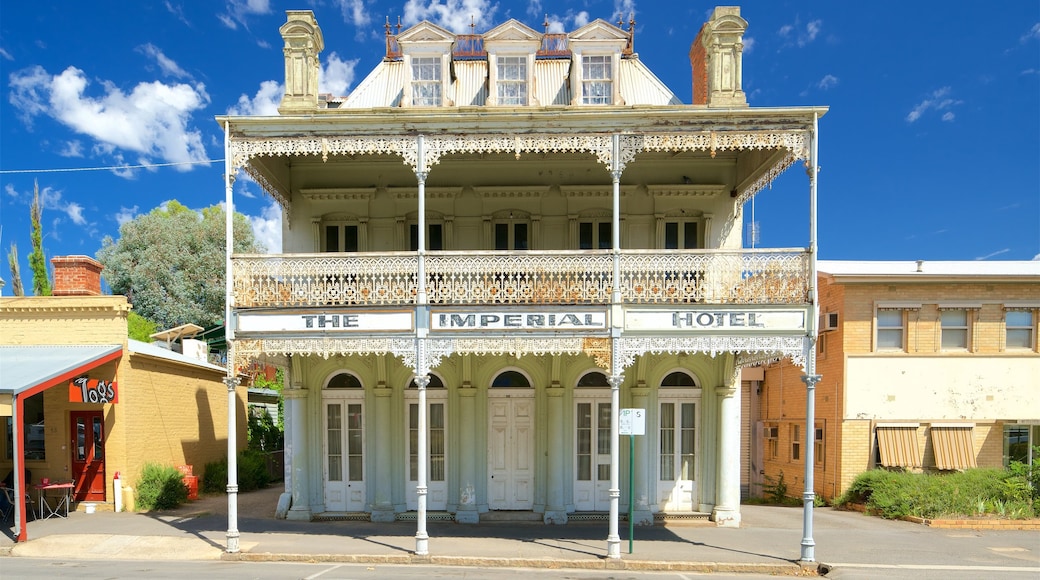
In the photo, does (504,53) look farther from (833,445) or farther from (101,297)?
(833,445)

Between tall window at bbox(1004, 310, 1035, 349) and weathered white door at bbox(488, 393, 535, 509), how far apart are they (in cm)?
1323

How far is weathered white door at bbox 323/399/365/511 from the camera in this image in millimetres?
13852

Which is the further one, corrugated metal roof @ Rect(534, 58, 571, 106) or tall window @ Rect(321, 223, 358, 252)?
corrugated metal roof @ Rect(534, 58, 571, 106)

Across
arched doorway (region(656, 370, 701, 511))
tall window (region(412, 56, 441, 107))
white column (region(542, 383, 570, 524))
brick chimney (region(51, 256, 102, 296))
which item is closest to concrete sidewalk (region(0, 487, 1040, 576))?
white column (region(542, 383, 570, 524))

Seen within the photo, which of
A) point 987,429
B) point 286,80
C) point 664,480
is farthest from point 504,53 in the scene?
point 987,429

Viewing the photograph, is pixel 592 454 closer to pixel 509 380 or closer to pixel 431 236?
pixel 509 380

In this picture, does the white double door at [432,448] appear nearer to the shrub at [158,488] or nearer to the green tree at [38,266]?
the shrub at [158,488]

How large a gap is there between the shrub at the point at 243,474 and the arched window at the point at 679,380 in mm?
12501

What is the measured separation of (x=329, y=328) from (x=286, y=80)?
566 centimetres

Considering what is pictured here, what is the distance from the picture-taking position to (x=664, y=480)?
13.8 metres

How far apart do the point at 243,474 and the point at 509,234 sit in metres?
11.4

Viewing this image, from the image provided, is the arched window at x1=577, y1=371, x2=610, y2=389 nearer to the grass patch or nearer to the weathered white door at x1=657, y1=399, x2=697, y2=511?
the weathered white door at x1=657, y1=399, x2=697, y2=511

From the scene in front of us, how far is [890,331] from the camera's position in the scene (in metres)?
16.6

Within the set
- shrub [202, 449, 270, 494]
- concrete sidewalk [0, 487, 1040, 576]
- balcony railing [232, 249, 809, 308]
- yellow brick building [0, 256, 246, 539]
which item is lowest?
shrub [202, 449, 270, 494]
